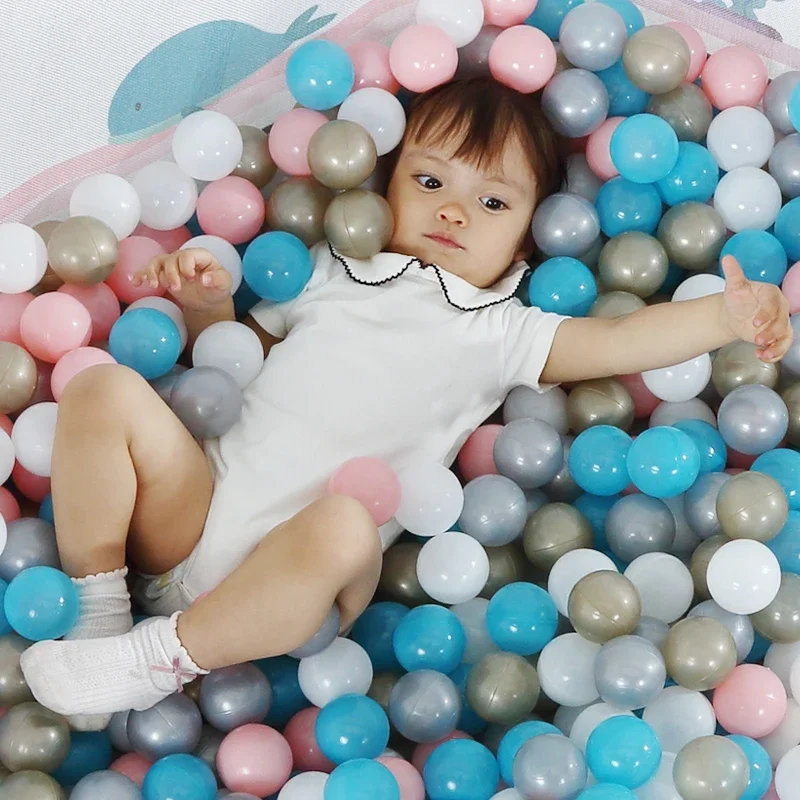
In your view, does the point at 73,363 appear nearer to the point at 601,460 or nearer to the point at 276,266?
the point at 276,266

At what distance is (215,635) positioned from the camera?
116 centimetres

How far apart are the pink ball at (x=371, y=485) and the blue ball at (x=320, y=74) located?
0.49 metres

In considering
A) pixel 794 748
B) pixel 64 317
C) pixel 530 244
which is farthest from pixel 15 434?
pixel 794 748

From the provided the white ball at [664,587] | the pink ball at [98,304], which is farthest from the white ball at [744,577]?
the pink ball at [98,304]

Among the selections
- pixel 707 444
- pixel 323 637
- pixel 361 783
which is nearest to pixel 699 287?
pixel 707 444

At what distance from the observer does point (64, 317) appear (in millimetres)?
1380

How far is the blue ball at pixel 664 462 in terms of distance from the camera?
1.32m

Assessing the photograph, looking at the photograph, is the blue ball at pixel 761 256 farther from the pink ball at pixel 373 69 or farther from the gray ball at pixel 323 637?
the gray ball at pixel 323 637

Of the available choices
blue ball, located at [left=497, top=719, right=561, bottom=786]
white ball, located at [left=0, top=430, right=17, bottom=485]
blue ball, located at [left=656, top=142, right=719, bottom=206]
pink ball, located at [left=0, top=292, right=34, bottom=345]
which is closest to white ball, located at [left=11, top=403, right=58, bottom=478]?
white ball, located at [left=0, top=430, right=17, bottom=485]

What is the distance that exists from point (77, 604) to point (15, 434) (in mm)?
230

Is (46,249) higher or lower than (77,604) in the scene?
higher

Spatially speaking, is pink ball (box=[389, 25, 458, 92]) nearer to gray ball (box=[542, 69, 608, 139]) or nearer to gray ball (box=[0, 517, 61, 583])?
gray ball (box=[542, 69, 608, 139])

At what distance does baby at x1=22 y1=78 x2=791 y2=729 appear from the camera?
1162 millimetres

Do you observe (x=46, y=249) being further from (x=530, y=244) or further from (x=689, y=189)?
(x=689, y=189)
